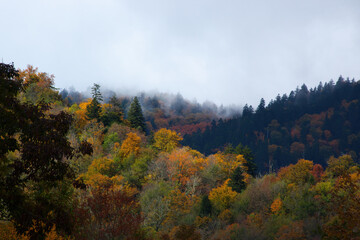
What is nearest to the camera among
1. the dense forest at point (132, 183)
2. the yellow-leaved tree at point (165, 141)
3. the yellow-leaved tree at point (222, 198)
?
the dense forest at point (132, 183)

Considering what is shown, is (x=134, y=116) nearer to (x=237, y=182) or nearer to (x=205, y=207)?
(x=237, y=182)

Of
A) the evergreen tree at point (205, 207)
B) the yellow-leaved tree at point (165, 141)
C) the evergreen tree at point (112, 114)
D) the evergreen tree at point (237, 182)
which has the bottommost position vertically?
the evergreen tree at point (205, 207)

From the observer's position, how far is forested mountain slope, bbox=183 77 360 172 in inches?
5960

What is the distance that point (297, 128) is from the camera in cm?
17162

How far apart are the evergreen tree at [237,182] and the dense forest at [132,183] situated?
0.18 metres

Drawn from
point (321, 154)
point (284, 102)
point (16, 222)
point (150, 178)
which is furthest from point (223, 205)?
point (284, 102)

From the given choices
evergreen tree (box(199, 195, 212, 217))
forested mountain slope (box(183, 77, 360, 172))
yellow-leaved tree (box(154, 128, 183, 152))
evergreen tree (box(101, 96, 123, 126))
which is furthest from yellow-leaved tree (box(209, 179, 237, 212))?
forested mountain slope (box(183, 77, 360, 172))

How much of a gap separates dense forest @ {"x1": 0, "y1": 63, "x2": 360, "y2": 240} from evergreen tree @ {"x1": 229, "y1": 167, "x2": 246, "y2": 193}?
18 centimetres

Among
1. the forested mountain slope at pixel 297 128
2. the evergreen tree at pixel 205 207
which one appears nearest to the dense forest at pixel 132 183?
the evergreen tree at pixel 205 207

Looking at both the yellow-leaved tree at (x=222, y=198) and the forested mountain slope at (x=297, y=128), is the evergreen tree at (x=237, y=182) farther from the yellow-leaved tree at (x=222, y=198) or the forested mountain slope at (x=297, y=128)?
the forested mountain slope at (x=297, y=128)

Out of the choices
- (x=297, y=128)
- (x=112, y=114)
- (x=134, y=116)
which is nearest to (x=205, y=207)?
(x=112, y=114)

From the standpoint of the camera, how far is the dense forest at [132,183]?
8.88 m

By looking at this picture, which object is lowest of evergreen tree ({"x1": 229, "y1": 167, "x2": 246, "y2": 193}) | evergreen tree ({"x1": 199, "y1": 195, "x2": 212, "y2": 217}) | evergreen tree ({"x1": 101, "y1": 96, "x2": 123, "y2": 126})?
evergreen tree ({"x1": 199, "y1": 195, "x2": 212, "y2": 217})

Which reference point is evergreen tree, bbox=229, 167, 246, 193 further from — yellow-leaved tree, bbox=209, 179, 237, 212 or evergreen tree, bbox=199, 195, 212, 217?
evergreen tree, bbox=199, 195, 212, 217
